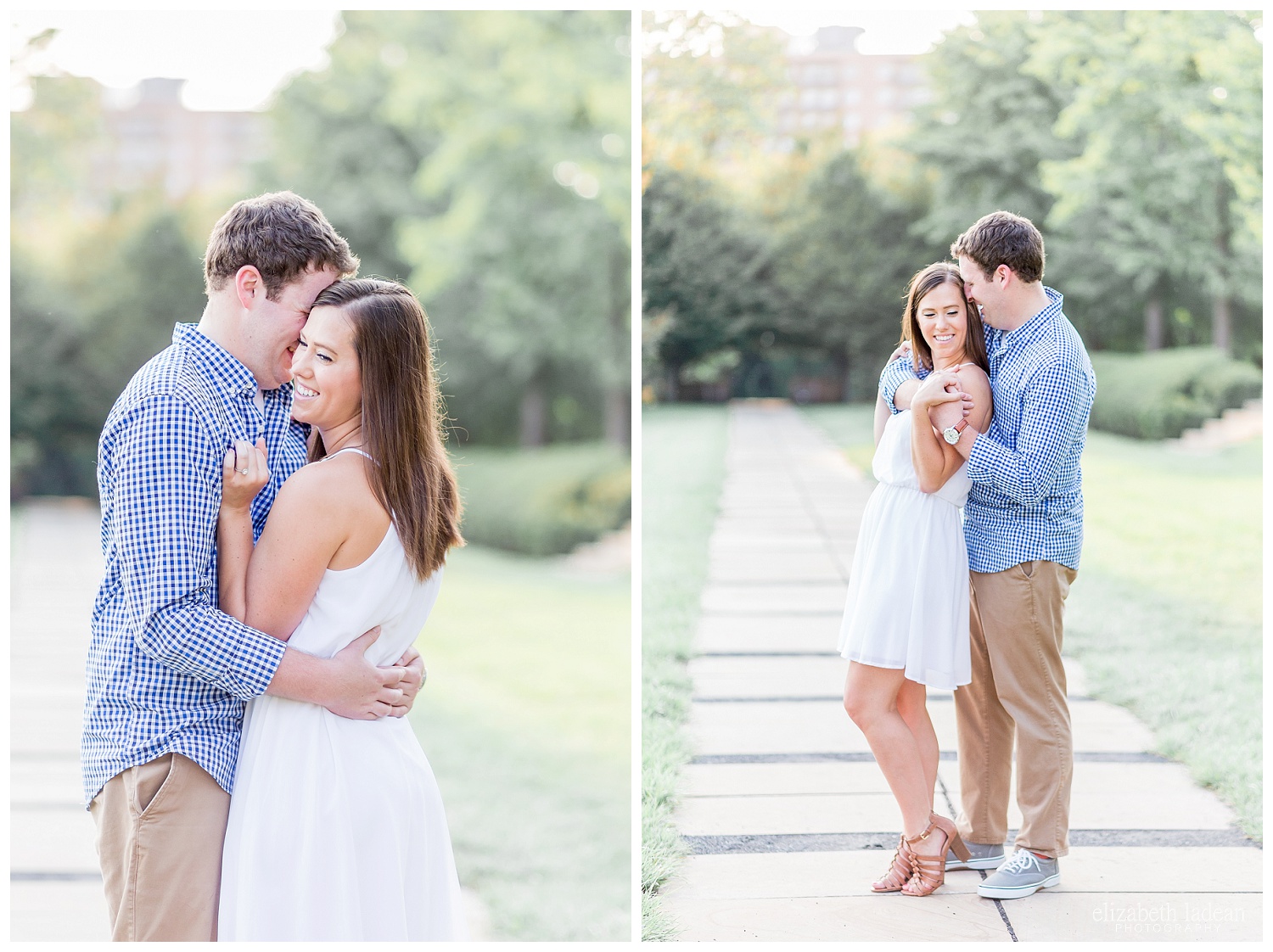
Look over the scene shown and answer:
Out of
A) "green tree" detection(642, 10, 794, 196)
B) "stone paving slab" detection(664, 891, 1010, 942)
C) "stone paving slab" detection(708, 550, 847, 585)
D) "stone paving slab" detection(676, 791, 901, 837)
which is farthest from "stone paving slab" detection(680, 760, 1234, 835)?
"green tree" detection(642, 10, 794, 196)

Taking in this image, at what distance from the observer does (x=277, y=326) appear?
7.33 feet

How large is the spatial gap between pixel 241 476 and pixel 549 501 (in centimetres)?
1374

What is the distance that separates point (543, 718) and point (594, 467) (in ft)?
26.1

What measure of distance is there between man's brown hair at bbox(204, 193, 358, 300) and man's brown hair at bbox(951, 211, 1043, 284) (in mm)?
1670

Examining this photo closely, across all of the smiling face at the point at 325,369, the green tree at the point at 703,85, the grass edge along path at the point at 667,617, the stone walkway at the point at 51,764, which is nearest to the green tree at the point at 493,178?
the grass edge along path at the point at 667,617

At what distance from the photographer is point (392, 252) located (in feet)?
62.7

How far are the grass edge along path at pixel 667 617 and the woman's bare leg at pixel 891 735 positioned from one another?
28.9 inches

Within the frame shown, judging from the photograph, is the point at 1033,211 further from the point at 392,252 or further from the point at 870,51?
the point at 392,252

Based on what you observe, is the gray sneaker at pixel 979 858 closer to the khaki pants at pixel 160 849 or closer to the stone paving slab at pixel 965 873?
the stone paving slab at pixel 965 873

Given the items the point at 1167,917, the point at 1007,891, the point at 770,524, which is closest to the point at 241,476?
the point at 1007,891

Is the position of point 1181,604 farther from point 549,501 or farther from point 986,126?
point 986,126

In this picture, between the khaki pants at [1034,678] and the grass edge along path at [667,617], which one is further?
the grass edge along path at [667,617]

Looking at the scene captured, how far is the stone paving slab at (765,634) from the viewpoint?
19.3 feet

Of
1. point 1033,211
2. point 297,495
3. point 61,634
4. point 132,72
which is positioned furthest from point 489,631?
point 132,72
